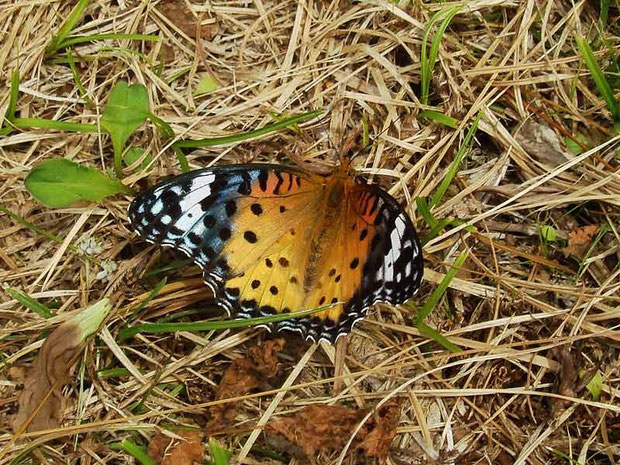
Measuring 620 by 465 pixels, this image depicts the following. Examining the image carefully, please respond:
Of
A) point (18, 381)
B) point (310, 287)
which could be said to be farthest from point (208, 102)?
point (18, 381)

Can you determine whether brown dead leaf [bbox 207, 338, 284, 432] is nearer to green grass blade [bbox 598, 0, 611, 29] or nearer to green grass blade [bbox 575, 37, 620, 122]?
green grass blade [bbox 575, 37, 620, 122]

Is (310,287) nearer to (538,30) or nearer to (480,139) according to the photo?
(480,139)

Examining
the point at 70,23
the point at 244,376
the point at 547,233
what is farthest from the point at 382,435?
the point at 70,23

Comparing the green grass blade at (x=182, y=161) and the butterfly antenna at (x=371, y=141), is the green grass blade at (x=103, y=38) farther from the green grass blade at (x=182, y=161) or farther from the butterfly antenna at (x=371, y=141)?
the butterfly antenna at (x=371, y=141)

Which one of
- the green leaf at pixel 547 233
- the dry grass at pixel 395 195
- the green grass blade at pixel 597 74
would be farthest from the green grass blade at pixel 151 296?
the green grass blade at pixel 597 74

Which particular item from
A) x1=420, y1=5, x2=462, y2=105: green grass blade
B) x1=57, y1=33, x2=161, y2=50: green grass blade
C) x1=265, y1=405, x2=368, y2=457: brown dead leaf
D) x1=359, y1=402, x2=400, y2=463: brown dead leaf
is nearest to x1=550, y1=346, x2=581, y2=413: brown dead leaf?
x1=359, y1=402, x2=400, y2=463: brown dead leaf

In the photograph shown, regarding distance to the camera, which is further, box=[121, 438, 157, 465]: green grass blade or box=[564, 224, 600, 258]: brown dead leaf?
box=[564, 224, 600, 258]: brown dead leaf
